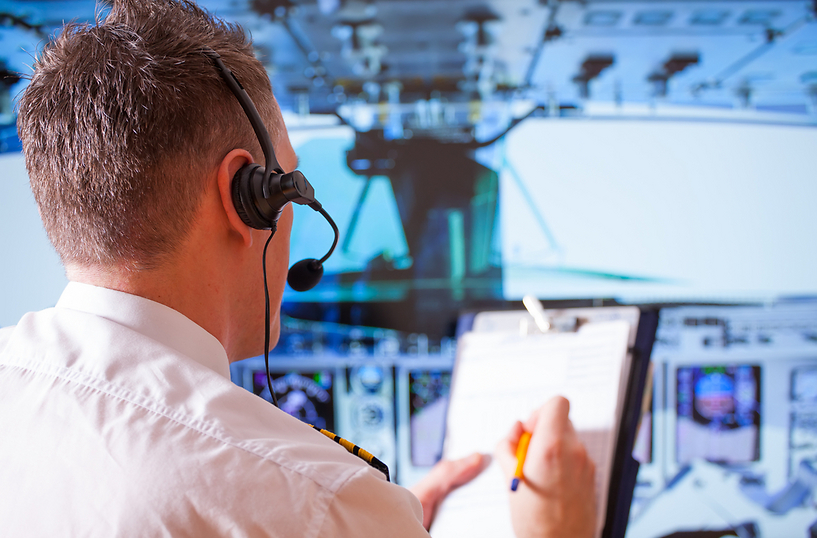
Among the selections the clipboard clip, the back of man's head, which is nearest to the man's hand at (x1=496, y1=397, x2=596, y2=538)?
the clipboard clip

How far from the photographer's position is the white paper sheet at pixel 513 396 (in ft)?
3.06

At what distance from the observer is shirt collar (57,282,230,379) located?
0.52m

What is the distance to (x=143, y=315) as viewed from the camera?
519mm

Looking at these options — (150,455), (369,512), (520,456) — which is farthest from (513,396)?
(150,455)

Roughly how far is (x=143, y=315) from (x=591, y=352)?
808mm

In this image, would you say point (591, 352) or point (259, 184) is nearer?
point (259, 184)

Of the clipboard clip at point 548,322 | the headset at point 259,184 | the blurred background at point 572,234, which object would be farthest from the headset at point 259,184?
the blurred background at point 572,234

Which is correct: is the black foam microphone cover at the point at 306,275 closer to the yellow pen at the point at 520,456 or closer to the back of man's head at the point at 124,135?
the back of man's head at the point at 124,135

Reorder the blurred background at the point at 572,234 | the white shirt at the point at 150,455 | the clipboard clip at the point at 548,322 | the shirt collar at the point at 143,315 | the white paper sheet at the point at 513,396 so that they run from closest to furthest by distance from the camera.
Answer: the white shirt at the point at 150,455 → the shirt collar at the point at 143,315 → the white paper sheet at the point at 513,396 → the clipboard clip at the point at 548,322 → the blurred background at the point at 572,234

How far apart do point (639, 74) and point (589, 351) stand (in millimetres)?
799

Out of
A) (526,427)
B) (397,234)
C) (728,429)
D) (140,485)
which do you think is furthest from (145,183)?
(728,429)

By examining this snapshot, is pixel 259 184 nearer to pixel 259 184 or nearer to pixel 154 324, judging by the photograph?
pixel 259 184

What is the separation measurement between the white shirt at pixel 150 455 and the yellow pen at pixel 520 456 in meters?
0.41

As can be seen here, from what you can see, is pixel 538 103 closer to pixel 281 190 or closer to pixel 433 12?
pixel 433 12
